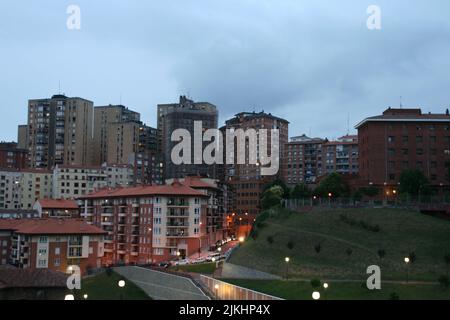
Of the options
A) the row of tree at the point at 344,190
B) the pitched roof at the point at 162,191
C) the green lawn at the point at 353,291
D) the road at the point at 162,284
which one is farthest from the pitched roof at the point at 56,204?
the green lawn at the point at 353,291

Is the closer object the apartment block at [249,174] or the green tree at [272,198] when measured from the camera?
the green tree at [272,198]

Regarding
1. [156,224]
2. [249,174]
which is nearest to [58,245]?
[156,224]

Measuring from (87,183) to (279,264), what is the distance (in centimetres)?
6837

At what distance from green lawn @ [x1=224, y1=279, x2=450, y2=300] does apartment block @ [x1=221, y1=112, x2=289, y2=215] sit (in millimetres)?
57649

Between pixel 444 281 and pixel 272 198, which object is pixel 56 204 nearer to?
pixel 272 198

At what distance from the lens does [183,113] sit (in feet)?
353

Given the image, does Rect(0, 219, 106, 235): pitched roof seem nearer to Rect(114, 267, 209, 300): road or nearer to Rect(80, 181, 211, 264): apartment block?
Rect(80, 181, 211, 264): apartment block

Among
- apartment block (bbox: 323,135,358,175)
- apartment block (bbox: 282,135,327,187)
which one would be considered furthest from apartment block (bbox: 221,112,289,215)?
apartment block (bbox: 323,135,358,175)

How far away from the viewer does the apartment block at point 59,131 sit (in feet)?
400

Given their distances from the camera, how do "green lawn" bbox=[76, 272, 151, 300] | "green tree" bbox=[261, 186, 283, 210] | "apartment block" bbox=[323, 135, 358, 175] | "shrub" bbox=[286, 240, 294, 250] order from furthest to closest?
1. "apartment block" bbox=[323, 135, 358, 175]
2. "green tree" bbox=[261, 186, 283, 210]
3. "shrub" bbox=[286, 240, 294, 250]
4. "green lawn" bbox=[76, 272, 151, 300]

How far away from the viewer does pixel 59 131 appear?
122000 mm

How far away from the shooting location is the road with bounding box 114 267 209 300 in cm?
3906

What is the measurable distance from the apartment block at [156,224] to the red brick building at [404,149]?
22.7m

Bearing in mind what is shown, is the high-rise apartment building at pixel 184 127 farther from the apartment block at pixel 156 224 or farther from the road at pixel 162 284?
the road at pixel 162 284
